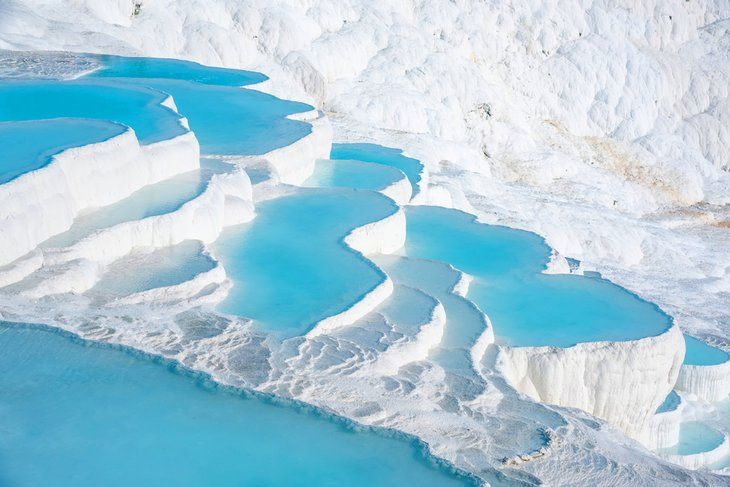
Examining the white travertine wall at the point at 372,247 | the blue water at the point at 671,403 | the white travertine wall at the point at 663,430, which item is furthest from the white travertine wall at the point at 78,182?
the blue water at the point at 671,403

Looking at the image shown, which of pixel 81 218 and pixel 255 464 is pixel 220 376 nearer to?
pixel 255 464

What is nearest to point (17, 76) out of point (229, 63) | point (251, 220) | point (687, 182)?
point (251, 220)

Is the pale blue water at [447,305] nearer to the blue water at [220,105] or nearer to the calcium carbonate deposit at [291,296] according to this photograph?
the calcium carbonate deposit at [291,296]

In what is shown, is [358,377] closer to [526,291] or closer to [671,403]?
[526,291]

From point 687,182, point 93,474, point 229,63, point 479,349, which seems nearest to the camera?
point 93,474

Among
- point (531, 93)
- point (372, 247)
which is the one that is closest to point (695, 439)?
point (372, 247)

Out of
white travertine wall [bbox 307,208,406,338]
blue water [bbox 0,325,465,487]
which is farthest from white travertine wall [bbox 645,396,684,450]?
blue water [bbox 0,325,465,487]
